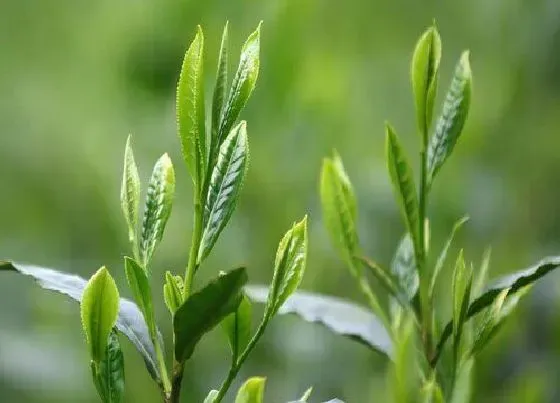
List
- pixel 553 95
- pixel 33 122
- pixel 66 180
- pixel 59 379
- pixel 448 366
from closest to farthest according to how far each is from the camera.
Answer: pixel 448 366, pixel 59 379, pixel 553 95, pixel 66 180, pixel 33 122

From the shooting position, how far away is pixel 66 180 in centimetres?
130

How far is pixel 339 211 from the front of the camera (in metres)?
0.49

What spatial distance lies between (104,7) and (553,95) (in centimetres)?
70

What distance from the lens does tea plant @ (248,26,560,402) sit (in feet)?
1.34

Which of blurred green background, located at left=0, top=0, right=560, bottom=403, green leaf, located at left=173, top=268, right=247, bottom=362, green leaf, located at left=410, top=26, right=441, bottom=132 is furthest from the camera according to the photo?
blurred green background, located at left=0, top=0, right=560, bottom=403

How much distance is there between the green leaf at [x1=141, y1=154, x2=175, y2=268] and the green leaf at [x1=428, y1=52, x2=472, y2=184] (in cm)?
12

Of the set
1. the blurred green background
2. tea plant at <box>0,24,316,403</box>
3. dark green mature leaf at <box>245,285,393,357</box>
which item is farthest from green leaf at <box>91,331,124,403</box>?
the blurred green background

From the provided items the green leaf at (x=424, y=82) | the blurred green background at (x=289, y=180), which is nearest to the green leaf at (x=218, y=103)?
the green leaf at (x=424, y=82)

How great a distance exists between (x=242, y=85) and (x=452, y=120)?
0.40ft

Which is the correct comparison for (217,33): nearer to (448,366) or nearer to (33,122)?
(33,122)

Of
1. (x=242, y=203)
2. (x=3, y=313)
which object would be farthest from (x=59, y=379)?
(x=242, y=203)

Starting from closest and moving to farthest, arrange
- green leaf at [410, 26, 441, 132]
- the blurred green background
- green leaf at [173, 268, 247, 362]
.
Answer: green leaf at [173, 268, 247, 362]
green leaf at [410, 26, 441, 132]
the blurred green background

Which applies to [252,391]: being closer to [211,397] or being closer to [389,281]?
[211,397]

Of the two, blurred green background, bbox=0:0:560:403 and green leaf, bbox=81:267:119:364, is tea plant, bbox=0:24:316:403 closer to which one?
green leaf, bbox=81:267:119:364
